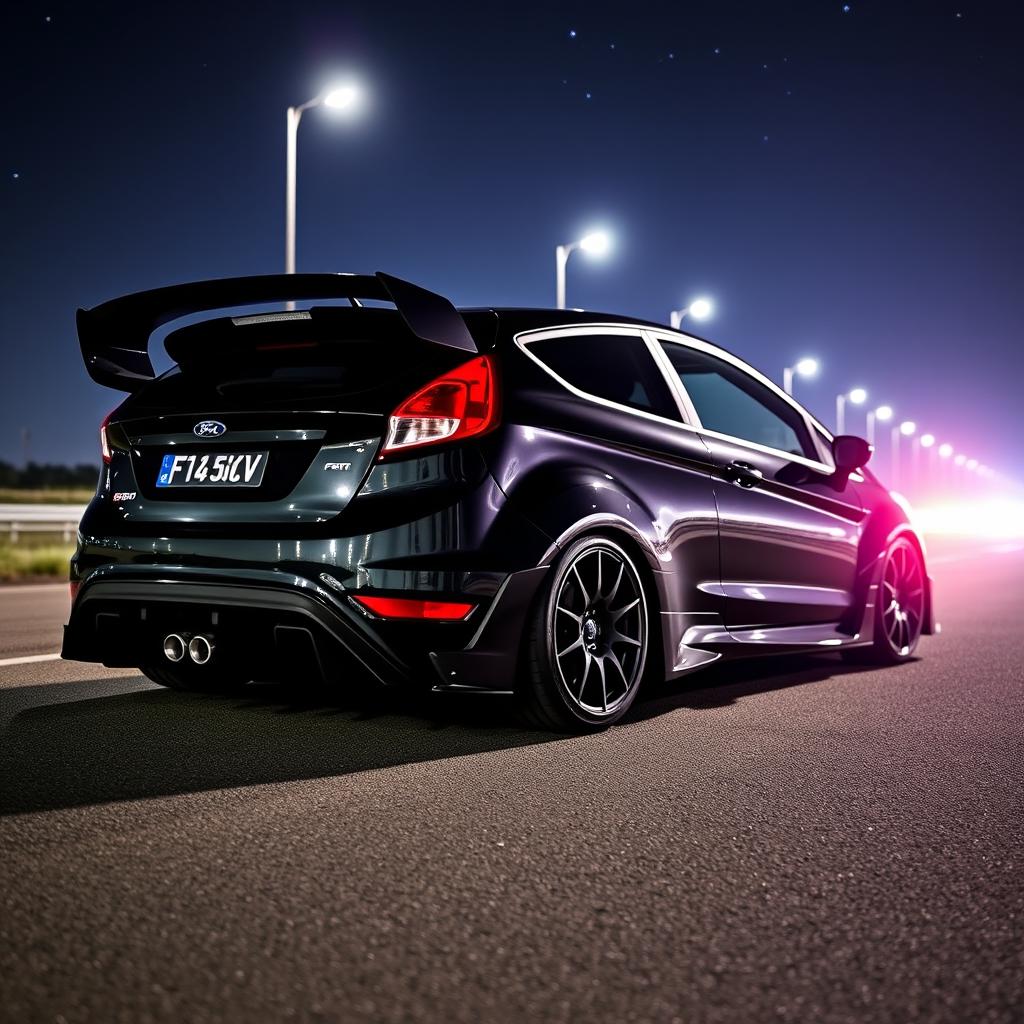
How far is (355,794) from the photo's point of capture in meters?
4.11

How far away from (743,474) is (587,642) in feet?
4.79

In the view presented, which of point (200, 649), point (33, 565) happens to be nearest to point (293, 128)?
point (33, 565)

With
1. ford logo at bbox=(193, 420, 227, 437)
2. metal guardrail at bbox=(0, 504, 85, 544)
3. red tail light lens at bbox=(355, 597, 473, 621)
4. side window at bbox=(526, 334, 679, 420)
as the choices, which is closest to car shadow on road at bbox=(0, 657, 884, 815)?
red tail light lens at bbox=(355, 597, 473, 621)

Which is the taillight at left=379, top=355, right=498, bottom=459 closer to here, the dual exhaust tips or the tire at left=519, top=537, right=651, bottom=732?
the tire at left=519, top=537, right=651, bottom=732

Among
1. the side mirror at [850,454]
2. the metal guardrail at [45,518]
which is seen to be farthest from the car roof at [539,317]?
the metal guardrail at [45,518]

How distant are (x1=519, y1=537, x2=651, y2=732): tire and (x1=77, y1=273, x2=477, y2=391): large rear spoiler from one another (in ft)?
3.23

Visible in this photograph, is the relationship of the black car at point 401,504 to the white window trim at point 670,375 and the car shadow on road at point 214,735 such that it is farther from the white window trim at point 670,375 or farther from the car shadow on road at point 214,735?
the car shadow on road at point 214,735

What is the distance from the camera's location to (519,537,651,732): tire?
495 centimetres

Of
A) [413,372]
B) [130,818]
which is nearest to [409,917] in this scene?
[130,818]

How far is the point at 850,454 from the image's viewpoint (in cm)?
720

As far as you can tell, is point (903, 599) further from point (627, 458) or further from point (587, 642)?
point (587, 642)

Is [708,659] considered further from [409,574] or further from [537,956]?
[537,956]

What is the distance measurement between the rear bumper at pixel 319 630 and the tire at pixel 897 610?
10.8 ft

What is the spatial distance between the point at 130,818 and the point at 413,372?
1.91 metres
